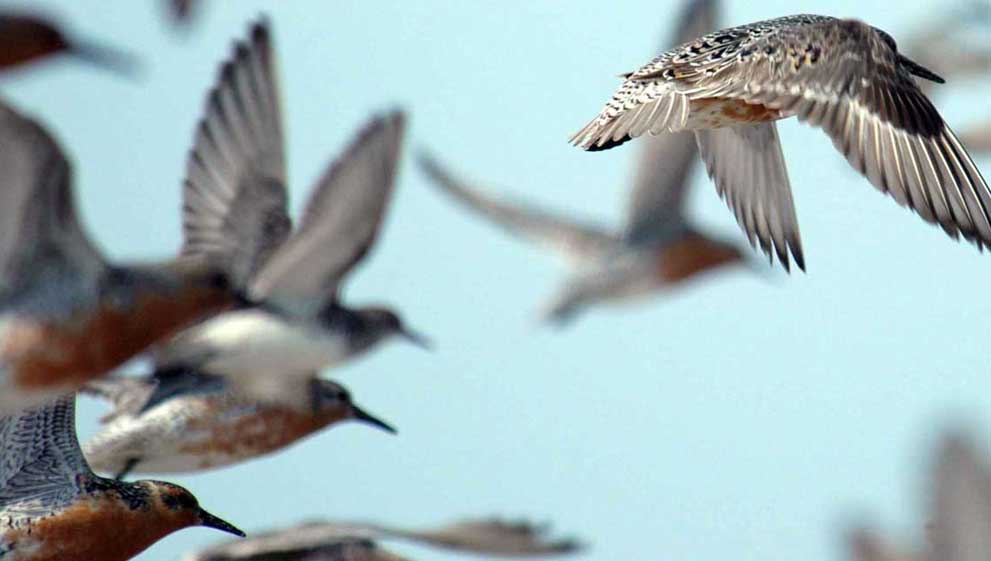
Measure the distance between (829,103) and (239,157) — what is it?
2532 mm

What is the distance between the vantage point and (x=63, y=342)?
4203 mm

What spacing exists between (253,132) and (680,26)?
2.06m

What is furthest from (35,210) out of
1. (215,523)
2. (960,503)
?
(960,503)

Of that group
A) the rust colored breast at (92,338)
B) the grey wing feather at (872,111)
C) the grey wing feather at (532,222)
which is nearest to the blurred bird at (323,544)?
the rust colored breast at (92,338)

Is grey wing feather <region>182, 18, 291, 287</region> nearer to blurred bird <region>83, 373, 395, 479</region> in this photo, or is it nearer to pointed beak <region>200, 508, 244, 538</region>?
blurred bird <region>83, 373, 395, 479</region>

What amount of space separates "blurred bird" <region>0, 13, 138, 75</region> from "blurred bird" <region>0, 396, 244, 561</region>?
2.08 metres

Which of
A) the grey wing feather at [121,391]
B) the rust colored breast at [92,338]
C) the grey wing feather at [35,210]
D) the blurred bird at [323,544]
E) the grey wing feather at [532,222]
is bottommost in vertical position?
the blurred bird at [323,544]

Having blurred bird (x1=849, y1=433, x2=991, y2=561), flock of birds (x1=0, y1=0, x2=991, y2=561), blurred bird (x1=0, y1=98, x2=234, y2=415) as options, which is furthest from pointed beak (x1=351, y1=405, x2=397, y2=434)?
blurred bird (x1=849, y1=433, x2=991, y2=561)

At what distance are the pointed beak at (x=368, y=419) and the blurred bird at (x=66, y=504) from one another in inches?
Answer: 62.4

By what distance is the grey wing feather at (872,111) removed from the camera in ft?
12.1

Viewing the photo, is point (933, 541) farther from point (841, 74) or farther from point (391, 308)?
point (391, 308)

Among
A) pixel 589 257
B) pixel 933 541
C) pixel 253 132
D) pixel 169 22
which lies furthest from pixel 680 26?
pixel 933 541

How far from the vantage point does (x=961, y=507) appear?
179 cm

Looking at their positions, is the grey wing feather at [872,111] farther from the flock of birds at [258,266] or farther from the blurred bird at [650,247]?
the blurred bird at [650,247]
